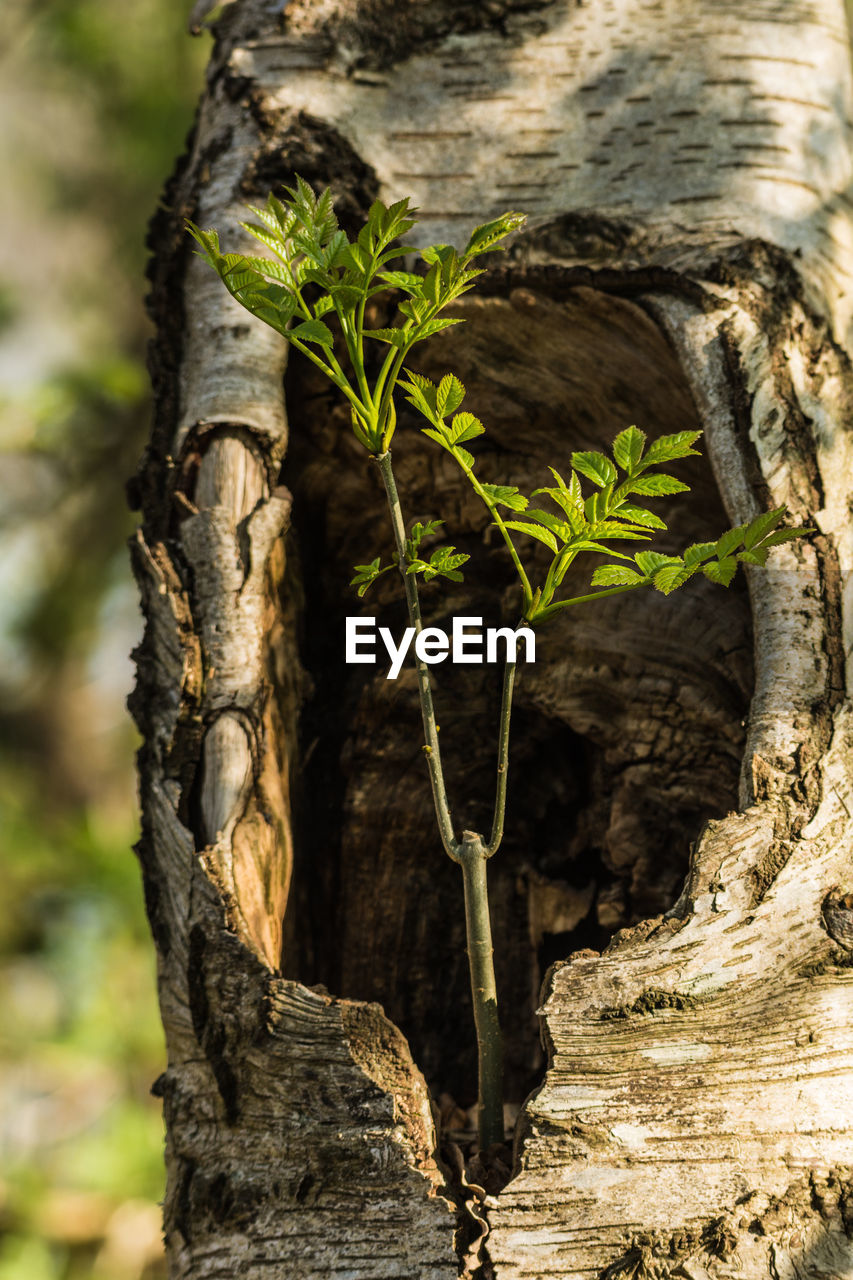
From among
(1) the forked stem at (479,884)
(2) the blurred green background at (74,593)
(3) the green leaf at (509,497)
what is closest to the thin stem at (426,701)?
(1) the forked stem at (479,884)

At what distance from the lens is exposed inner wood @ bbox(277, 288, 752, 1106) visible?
61.0 inches

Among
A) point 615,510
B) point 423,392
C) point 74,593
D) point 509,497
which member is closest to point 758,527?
point 615,510

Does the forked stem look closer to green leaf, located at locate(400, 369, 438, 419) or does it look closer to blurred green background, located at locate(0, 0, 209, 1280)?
green leaf, located at locate(400, 369, 438, 419)

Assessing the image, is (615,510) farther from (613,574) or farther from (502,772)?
(502,772)

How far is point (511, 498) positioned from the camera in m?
1.01

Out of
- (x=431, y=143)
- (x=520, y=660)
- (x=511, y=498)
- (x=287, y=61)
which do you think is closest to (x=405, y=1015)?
(x=520, y=660)

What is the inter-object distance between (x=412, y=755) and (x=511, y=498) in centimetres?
75

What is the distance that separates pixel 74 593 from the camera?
241 inches

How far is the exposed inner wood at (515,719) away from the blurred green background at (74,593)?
2839mm

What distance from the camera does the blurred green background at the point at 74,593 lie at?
472 centimetres

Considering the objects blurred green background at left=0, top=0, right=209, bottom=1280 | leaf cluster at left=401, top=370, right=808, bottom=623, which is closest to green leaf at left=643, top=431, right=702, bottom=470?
leaf cluster at left=401, top=370, right=808, bottom=623

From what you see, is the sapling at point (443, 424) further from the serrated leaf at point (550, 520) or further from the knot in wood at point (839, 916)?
the knot in wood at point (839, 916)

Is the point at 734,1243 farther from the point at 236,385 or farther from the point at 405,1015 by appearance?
the point at 236,385

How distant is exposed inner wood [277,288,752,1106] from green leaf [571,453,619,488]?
57 centimetres
